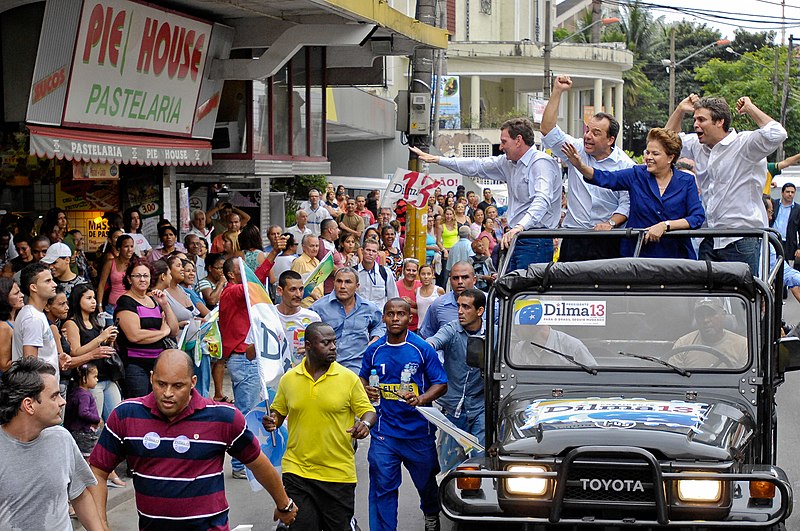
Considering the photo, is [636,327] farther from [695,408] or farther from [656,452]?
[656,452]

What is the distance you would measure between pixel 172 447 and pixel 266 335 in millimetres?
3509

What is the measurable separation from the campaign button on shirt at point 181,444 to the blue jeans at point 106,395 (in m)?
4.30

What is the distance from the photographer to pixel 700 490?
5918 mm

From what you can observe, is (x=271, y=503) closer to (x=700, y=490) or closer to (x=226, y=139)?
(x=700, y=490)

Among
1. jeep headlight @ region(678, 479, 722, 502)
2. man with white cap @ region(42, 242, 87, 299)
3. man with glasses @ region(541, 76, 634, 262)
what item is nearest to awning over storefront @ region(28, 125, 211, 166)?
man with white cap @ region(42, 242, 87, 299)

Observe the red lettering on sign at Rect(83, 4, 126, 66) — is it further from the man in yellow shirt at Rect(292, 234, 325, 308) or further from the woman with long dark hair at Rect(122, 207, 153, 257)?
the man in yellow shirt at Rect(292, 234, 325, 308)

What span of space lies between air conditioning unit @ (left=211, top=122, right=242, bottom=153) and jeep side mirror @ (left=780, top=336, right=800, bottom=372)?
452 inches

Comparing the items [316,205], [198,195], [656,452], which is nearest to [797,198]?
[316,205]

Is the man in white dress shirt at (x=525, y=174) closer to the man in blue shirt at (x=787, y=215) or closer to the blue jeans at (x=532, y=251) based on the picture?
the blue jeans at (x=532, y=251)

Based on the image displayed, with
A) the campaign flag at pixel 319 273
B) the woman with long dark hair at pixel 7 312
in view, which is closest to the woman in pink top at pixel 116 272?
the campaign flag at pixel 319 273

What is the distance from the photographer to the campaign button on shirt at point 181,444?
573cm

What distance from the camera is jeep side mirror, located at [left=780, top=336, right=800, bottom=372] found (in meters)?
6.70

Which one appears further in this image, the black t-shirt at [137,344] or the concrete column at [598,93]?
the concrete column at [598,93]

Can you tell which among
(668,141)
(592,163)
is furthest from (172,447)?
(592,163)
